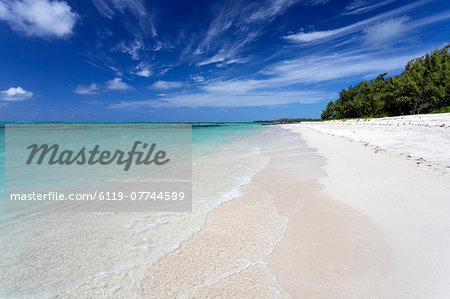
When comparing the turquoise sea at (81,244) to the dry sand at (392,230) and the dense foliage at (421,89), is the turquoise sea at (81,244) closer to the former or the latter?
the dry sand at (392,230)

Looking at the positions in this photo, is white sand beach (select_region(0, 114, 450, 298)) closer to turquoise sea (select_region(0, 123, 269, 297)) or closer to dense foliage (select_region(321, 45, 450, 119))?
turquoise sea (select_region(0, 123, 269, 297))

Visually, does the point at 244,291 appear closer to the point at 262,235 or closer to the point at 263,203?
the point at 262,235
